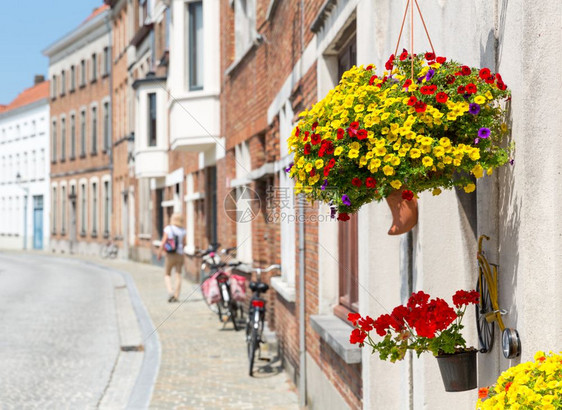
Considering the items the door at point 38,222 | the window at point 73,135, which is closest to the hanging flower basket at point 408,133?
the window at point 73,135

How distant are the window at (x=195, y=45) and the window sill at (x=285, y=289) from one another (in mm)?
8033

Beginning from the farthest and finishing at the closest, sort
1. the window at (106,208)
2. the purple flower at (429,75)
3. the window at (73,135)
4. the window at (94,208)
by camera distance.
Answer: the window at (73,135), the window at (94,208), the window at (106,208), the purple flower at (429,75)

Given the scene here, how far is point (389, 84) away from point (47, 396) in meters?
6.21

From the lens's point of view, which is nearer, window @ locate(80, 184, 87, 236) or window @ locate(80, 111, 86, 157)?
window @ locate(80, 111, 86, 157)

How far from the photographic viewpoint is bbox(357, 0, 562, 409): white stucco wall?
2727mm

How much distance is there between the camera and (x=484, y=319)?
3.53 meters

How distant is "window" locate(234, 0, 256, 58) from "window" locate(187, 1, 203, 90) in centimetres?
294

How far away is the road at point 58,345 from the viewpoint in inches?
340

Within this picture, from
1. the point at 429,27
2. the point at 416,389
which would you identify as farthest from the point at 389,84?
the point at 416,389

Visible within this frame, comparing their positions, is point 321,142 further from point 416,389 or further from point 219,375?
point 219,375

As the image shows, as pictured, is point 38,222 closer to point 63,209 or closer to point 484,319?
point 63,209

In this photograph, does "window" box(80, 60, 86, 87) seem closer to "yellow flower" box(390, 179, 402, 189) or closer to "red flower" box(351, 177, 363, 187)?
"red flower" box(351, 177, 363, 187)

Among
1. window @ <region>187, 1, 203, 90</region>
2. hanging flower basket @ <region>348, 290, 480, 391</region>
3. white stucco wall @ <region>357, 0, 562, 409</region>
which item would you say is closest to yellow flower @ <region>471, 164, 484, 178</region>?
white stucco wall @ <region>357, 0, 562, 409</region>

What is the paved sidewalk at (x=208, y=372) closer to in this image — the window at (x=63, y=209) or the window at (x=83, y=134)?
the window at (x=83, y=134)
